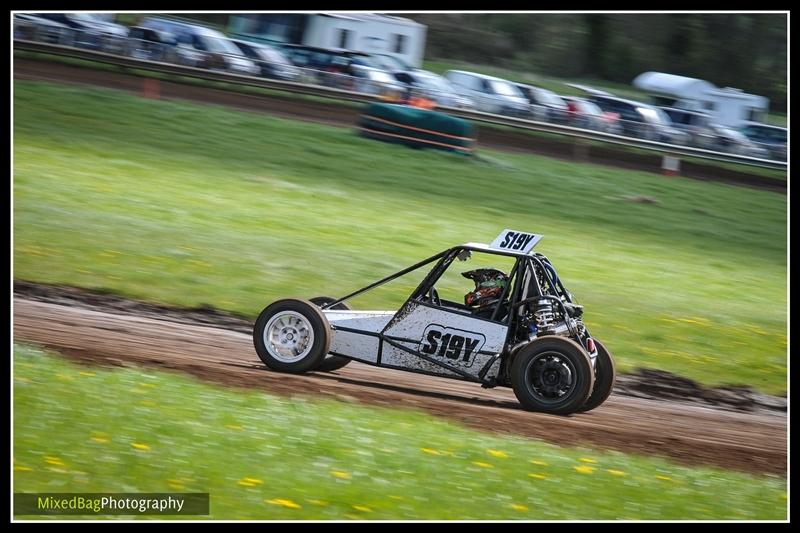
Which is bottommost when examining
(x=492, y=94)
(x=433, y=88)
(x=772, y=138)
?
(x=772, y=138)

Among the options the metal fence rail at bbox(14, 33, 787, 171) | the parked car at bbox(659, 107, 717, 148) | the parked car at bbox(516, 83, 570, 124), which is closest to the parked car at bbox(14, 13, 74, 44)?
the metal fence rail at bbox(14, 33, 787, 171)

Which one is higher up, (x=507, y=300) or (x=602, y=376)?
(x=507, y=300)

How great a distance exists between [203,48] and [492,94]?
5.92m

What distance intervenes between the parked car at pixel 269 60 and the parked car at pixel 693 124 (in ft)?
25.1

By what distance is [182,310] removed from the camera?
1202cm

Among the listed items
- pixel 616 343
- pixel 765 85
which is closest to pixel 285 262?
pixel 616 343

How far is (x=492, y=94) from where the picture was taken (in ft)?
68.1

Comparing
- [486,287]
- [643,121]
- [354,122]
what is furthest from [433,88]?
[486,287]

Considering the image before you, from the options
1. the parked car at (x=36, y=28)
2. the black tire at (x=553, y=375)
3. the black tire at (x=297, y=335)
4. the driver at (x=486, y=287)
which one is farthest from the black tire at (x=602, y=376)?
the parked car at (x=36, y=28)

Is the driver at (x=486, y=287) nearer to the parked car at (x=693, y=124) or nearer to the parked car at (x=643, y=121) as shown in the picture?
the parked car at (x=643, y=121)

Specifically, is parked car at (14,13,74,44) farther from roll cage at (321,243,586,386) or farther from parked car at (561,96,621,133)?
roll cage at (321,243,586,386)

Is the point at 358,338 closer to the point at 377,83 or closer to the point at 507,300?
the point at 507,300

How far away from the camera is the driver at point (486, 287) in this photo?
8828mm

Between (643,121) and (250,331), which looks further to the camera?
(643,121)
